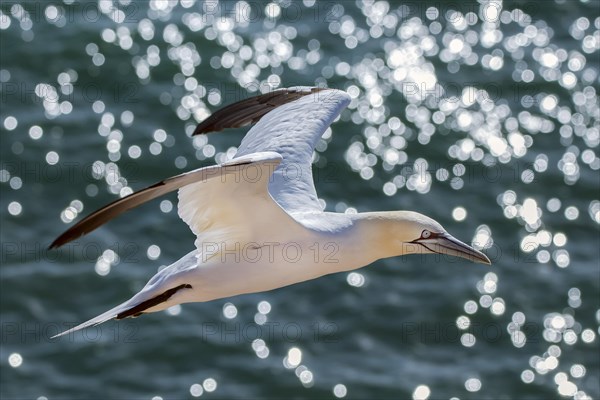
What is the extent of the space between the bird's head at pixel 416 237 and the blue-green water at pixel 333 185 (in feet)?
20.3

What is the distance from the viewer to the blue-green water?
16297 millimetres

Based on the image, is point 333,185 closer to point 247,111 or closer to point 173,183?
point 247,111

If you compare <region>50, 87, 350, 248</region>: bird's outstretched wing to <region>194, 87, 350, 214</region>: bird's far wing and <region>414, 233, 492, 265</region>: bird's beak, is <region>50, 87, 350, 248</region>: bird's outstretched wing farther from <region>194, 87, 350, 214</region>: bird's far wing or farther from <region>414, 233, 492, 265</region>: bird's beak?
<region>414, 233, 492, 265</region>: bird's beak

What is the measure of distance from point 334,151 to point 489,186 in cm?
236

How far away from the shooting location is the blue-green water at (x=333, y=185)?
16.3 metres

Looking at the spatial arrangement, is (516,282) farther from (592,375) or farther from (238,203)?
(238,203)

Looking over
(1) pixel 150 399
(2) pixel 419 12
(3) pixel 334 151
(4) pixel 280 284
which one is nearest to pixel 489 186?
(3) pixel 334 151

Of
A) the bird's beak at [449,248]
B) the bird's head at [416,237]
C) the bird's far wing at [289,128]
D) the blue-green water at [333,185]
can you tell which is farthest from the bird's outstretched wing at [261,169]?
the blue-green water at [333,185]

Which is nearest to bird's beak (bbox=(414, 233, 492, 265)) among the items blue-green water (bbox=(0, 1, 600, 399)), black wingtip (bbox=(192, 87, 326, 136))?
black wingtip (bbox=(192, 87, 326, 136))

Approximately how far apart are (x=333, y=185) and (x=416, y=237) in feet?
25.9

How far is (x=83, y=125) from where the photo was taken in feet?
60.4

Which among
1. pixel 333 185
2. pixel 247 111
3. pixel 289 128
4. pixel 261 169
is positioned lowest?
pixel 261 169

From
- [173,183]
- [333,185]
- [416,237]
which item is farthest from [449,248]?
[333,185]

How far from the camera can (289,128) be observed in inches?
458
